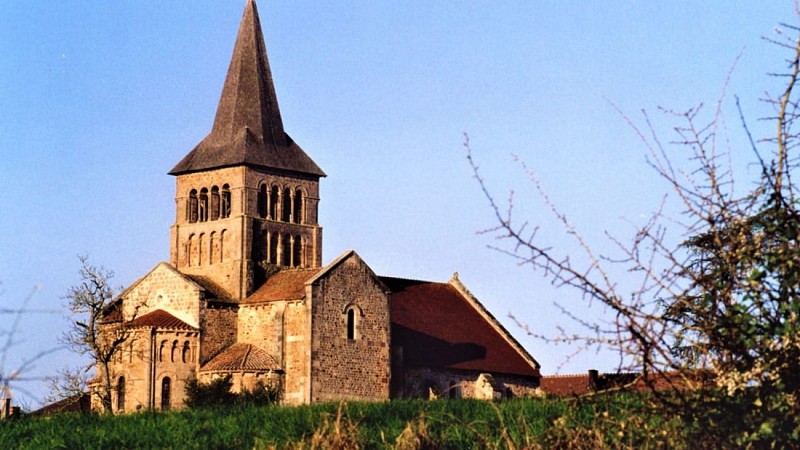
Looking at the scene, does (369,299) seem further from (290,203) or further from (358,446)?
(358,446)

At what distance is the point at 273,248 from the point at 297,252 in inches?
46.6

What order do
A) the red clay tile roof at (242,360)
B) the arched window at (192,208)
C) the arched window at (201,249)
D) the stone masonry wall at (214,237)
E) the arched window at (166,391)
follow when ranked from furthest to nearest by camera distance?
the arched window at (192,208) → the arched window at (201,249) → the stone masonry wall at (214,237) → the arched window at (166,391) → the red clay tile roof at (242,360)

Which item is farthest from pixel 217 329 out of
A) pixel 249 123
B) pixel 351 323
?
pixel 249 123

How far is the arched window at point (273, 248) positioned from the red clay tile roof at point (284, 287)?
84 centimetres

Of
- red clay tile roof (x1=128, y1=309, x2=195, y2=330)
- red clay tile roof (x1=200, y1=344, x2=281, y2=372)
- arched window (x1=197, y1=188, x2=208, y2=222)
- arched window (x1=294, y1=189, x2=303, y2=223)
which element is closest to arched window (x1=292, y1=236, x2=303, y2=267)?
arched window (x1=294, y1=189, x2=303, y2=223)

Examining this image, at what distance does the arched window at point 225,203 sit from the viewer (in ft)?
188

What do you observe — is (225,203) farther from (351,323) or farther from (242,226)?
(351,323)

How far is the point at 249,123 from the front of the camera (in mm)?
59344

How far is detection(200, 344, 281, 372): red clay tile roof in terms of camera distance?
50781 mm

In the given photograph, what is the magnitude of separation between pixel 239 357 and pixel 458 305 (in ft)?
48.4

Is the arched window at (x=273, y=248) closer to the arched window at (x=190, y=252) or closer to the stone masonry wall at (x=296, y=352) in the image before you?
the arched window at (x=190, y=252)

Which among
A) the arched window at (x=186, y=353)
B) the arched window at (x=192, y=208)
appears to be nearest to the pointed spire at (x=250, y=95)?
the arched window at (x=192, y=208)

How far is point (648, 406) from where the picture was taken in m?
9.38

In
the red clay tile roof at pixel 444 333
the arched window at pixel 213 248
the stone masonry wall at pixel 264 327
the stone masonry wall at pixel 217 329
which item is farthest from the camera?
the arched window at pixel 213 248
